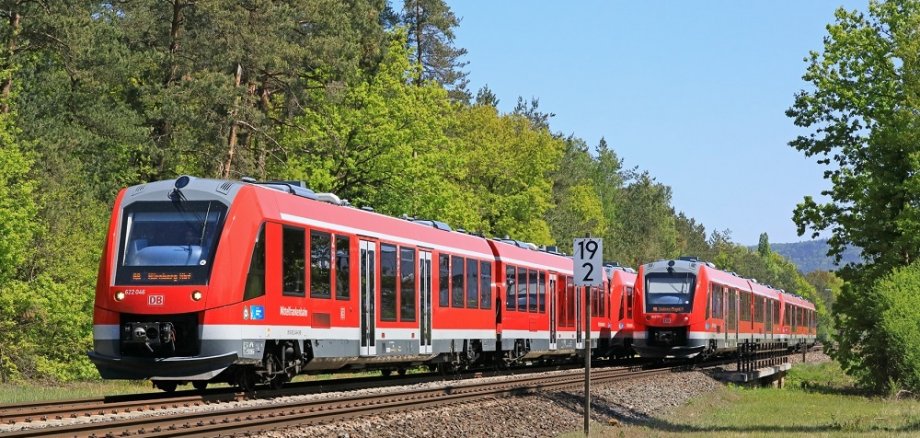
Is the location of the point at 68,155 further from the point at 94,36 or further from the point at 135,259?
the point at 135,259

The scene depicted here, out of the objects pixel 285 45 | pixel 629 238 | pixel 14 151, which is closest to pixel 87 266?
pixel 14 151

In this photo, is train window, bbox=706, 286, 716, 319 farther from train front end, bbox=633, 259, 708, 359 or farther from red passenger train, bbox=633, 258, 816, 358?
train front end, bbox=633, 259, 708, 359

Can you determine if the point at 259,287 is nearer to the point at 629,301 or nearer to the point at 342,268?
the point at 342,268

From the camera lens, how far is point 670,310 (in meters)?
41.9

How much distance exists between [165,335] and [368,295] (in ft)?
18.9

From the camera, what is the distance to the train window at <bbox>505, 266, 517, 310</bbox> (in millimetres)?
33594

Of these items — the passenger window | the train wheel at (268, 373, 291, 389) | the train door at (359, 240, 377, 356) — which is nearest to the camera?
the train wheel at (268, 373, 291, 389)

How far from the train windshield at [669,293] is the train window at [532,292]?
7333 mm

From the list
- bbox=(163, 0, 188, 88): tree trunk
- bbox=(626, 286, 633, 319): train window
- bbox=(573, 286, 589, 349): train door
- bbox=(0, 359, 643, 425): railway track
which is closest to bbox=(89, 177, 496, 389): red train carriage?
bbox=(0, 359, 643, 425): railway track

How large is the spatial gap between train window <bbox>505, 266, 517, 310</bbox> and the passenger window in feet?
37.7

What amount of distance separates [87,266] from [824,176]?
24.2 metres

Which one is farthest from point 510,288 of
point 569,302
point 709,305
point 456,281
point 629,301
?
point 629,301

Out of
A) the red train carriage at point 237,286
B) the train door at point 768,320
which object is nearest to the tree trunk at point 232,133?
the red train carriage at point 237,286

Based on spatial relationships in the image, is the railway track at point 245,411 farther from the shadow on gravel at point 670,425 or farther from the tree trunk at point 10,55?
the tree trunk at point 10,55
